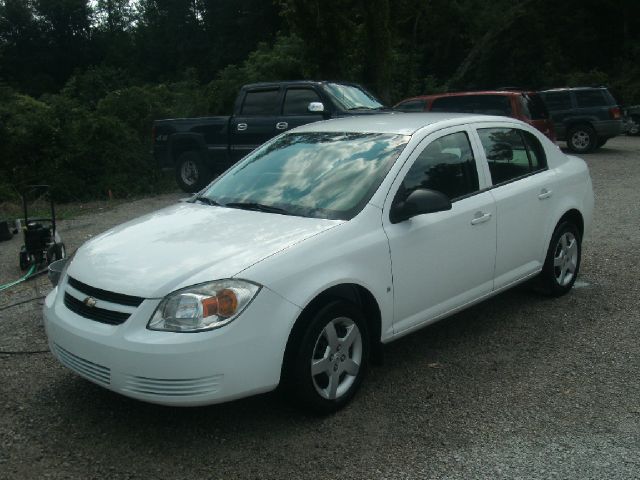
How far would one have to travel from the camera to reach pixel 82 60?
179 ft

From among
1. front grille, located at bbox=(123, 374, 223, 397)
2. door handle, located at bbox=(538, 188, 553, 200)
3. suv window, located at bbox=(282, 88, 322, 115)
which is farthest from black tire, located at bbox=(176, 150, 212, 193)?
front grille, located at bbox=(123, 374, 223, 397)

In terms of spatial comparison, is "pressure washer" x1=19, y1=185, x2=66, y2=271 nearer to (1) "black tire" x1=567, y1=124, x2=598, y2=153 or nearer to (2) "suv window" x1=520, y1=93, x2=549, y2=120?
(2) "suv window" x1=520, y1=93, x2=549, y2=120

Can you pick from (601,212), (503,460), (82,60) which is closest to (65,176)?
(601,212)

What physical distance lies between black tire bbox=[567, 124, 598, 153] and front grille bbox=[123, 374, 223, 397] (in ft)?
56.1

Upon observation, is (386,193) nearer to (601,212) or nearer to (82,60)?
(601,212)

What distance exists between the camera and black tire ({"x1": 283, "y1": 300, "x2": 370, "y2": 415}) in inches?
150

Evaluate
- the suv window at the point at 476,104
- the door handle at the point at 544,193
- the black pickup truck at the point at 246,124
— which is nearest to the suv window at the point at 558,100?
the suv window at the point at 476,104

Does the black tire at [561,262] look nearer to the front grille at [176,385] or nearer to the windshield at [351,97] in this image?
the front grille at [176,385]

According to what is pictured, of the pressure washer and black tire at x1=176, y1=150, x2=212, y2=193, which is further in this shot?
black tire at x1=176, y1=150, x2=212, y2=193

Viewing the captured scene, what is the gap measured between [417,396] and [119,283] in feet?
6.17

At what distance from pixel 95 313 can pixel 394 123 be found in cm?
256

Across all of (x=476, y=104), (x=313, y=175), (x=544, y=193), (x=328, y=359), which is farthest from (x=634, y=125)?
(x=328, y=359)

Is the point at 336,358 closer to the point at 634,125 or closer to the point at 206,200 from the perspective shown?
the point at 206,200

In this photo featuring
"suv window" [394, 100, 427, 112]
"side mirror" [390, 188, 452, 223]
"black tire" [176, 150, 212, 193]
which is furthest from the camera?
"suv window" [394, 100, 427, 112]
